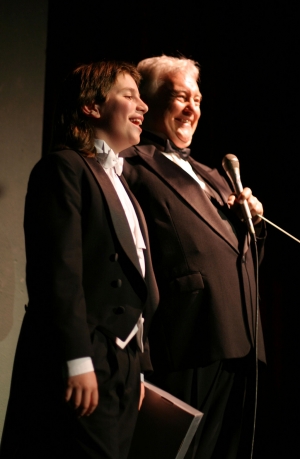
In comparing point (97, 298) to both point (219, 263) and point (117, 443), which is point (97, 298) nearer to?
point (117, 443)

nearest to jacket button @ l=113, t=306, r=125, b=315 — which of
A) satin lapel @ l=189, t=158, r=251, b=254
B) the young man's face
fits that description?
the young man's face

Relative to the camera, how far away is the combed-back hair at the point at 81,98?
1632 mm

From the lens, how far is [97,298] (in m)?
1.37

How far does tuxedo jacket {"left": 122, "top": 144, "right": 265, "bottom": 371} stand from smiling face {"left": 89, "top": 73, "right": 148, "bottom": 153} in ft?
0.77

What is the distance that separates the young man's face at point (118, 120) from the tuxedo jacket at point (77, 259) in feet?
0.68

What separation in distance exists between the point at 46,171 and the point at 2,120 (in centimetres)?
62

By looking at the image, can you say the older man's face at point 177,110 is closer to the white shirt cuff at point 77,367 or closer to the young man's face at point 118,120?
the young man's face at point 118,120

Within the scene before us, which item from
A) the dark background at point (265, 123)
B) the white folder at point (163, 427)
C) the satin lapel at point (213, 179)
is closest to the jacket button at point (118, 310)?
→ the white folder at point (163, 427)

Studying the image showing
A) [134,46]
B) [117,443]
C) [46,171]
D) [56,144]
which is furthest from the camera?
[134,46]

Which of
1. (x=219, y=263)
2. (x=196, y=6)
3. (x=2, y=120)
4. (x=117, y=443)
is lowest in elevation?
(x=117, y=443)

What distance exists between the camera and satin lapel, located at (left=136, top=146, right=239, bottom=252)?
1856 millimetres

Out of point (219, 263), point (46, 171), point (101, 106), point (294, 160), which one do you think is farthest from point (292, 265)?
point (46, 171)

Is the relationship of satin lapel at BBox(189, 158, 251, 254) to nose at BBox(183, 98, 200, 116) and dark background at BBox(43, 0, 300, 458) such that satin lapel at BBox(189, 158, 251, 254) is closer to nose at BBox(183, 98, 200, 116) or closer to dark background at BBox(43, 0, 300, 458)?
nose at BBox(183, 98, 200, 116)

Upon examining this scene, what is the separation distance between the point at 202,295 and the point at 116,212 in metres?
0.44
